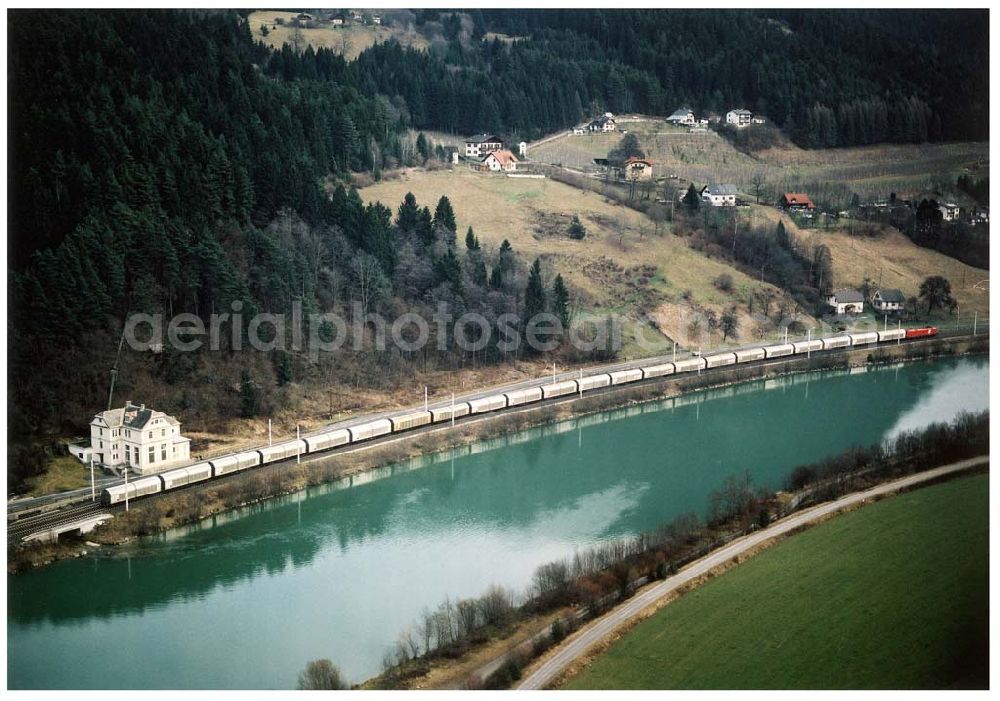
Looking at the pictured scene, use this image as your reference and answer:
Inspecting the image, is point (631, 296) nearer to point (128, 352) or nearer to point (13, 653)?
point (128, 352)

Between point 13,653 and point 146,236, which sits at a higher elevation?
point 146,236

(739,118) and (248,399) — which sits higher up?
(739,118)

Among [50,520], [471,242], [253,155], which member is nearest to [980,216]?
[471,242]

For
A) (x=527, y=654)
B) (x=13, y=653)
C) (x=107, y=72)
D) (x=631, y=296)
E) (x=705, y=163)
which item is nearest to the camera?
(x=527, y=654)

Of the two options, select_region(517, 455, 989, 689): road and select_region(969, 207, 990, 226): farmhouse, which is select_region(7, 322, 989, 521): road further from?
select_region(517, 455, 989, 689): road

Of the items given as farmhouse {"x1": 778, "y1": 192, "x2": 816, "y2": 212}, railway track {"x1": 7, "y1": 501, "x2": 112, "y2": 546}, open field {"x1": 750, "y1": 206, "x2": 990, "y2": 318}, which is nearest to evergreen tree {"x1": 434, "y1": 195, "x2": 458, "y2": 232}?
open field {"x1": 750, "y1": 206, "x2": 990, "y2": 318}

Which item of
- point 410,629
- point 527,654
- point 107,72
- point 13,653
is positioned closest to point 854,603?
point 527,654

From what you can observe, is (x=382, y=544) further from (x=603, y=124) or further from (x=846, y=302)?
(x=603, y=124)
